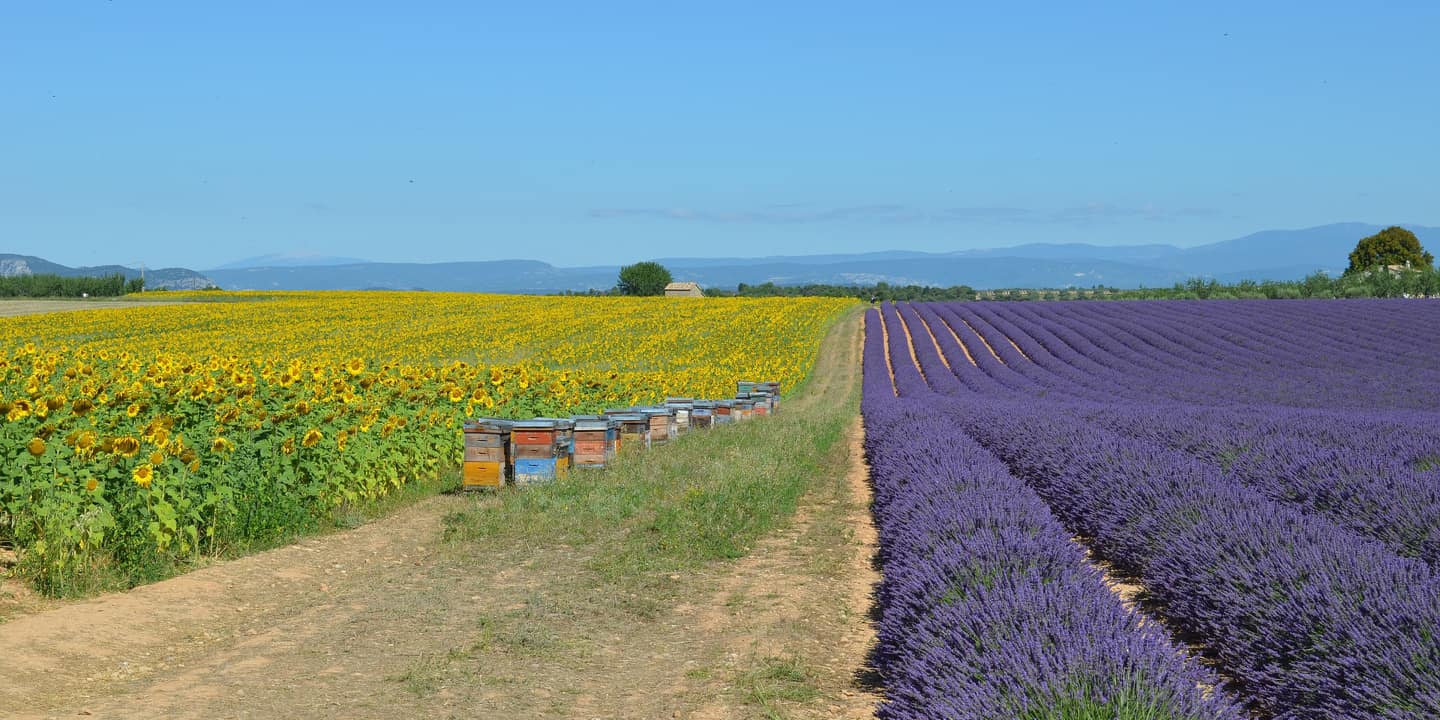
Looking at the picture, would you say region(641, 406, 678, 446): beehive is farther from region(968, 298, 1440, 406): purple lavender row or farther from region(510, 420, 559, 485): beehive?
region(968, 298, 1440, 406): purple lavender row

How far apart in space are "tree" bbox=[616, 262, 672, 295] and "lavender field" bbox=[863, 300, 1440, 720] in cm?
8429

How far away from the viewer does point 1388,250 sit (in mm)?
104062

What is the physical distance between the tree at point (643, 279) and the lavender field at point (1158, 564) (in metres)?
84.3

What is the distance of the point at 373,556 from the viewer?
9.31m

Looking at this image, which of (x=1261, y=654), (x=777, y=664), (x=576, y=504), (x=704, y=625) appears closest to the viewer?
(x=1261, y=654)

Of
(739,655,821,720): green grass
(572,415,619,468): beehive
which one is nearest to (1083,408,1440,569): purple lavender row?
(739,655,821,720): green grass

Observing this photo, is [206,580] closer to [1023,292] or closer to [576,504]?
[576,504]

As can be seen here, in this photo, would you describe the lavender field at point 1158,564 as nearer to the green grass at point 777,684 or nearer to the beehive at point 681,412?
the green grass at point 777,684

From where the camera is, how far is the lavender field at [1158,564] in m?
4.48

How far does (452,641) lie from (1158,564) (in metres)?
4.32

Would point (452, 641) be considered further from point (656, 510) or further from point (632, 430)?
point (632, 430)

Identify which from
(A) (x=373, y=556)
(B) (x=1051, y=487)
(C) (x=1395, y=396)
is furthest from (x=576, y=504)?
(C) (x=1395, y=396)

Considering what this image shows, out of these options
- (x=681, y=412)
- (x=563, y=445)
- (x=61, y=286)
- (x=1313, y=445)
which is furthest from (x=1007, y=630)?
(x=61, y=286)

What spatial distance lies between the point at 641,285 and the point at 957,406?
83.4 meters
